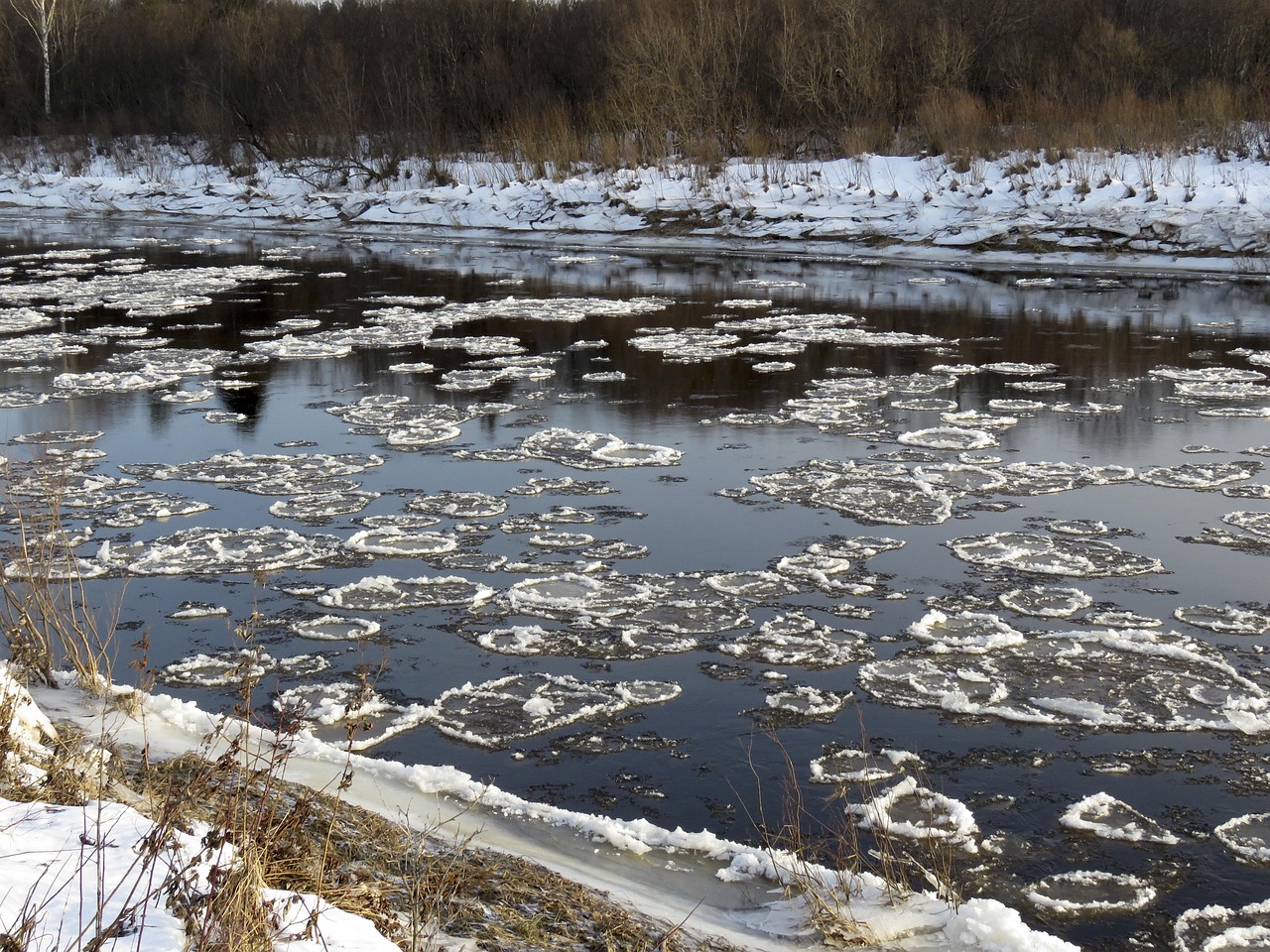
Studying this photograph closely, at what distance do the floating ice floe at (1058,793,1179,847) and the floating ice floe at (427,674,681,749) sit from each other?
1687 mm

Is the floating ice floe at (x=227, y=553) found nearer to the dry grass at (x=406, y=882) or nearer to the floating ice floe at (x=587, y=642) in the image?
the floating ice floe at (x=587, y=642)

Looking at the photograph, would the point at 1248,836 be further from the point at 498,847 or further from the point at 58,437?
the point at 58,437

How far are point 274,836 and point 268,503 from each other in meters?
5.34

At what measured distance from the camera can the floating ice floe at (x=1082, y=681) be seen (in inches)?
206

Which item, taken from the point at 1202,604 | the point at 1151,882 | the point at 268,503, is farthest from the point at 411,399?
the point at 1151,882

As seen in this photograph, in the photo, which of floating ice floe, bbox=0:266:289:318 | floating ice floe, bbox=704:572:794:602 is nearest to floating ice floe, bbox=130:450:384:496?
floating ice floe, bbox=704:572:794:602

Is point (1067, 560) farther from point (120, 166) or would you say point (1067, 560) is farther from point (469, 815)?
point (120, 166)

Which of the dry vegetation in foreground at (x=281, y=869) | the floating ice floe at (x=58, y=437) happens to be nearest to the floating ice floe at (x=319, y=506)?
the floating ice floe at (x=58, y=437)

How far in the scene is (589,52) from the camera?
33.0 metres

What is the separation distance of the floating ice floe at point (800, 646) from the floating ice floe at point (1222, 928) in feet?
6.79

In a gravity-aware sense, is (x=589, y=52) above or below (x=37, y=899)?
above

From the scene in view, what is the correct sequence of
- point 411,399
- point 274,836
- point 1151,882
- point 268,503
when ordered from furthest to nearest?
point 411,399 < point 268,503 < point 1151,882 < point 274,836

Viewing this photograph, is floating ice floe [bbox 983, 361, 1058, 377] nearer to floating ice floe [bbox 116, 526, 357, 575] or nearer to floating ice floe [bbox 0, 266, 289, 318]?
floating ice floe [bbox 116, 526, 357, 575]

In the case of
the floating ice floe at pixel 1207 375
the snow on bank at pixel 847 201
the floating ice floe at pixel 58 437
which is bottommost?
the floating ice floe at pixel 1207 375
